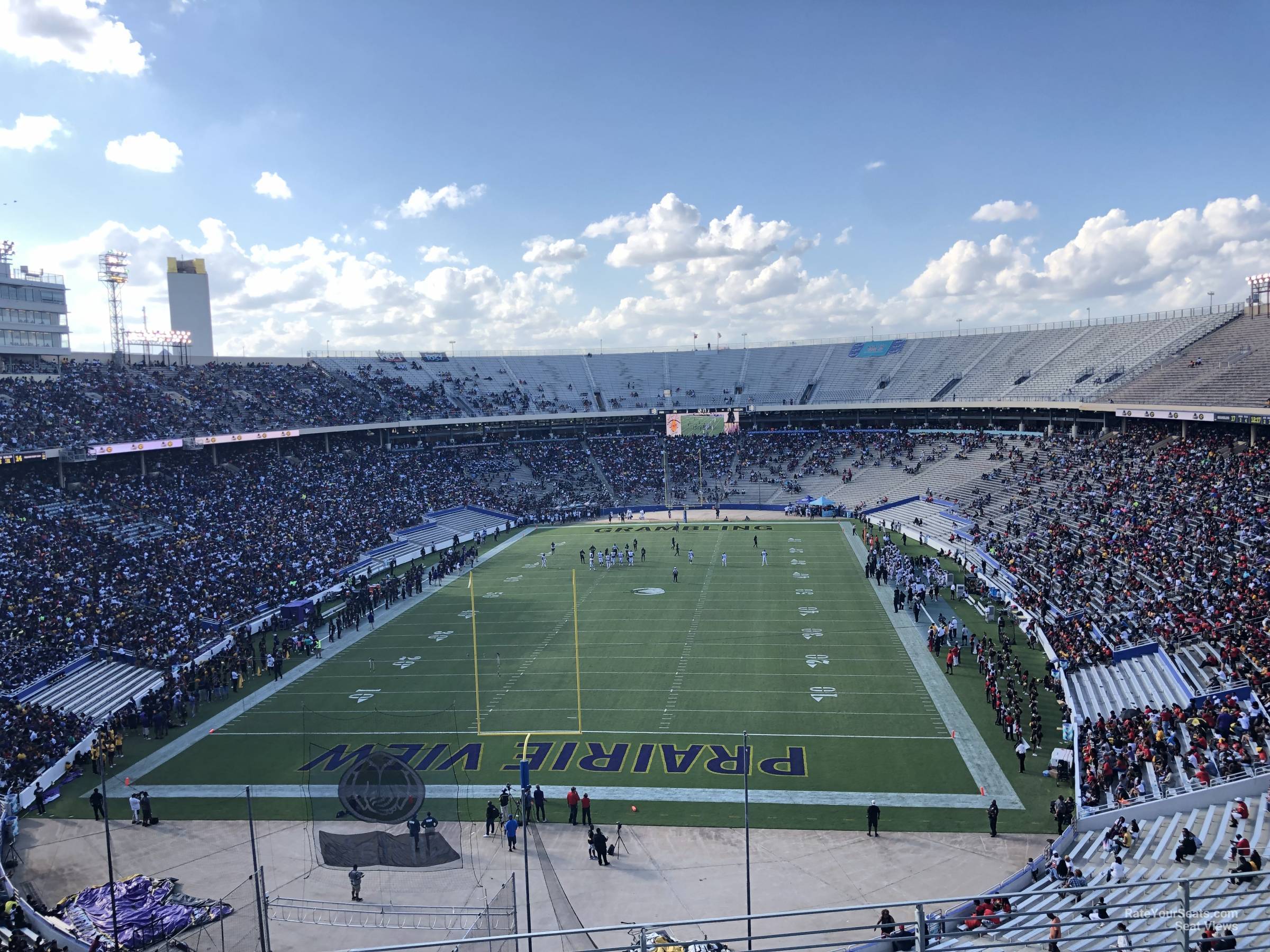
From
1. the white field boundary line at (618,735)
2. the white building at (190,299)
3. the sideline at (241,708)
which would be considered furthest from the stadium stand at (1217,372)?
the white building at (190,299)

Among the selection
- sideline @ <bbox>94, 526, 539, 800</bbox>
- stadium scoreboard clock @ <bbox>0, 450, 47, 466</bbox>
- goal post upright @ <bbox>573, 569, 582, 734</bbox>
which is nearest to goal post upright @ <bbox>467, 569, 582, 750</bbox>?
goal post upright @ <bbox>573, 569, 582, 734</bbox>

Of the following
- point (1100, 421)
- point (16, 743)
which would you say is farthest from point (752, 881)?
point (1100, 421)

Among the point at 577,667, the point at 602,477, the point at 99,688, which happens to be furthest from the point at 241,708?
the point at 602,477

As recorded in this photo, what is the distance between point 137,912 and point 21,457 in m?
28.5

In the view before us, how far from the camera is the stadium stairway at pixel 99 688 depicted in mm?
23391

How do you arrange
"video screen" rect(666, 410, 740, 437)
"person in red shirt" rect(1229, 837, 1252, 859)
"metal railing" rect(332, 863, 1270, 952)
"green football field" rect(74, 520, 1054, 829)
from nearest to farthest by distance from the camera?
1. "metal railing" rect(332, 863, 1270, 952)
2. "person in red shirt" rect(1229, 837, 1252, 859)
3. "green football field" rect(74, 520, 1054, 829)
4. "video screen" rect(666, 410, 740, 437)

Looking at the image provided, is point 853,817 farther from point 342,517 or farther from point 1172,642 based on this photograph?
point 342,517

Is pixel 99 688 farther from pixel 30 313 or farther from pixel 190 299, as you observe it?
pixel 190 299

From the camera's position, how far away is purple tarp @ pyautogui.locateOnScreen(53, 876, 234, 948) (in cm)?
1302

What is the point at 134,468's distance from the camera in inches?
1687

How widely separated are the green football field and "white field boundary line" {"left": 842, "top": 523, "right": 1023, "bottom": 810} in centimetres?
5

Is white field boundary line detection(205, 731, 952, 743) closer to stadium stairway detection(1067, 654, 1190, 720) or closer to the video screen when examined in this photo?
stadium stairway detection(1067, 654, 1190, 720)

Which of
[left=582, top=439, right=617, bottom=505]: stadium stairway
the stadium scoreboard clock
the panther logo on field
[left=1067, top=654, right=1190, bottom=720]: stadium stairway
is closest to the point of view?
the panther logo on field

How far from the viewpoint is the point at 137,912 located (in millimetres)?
13516
